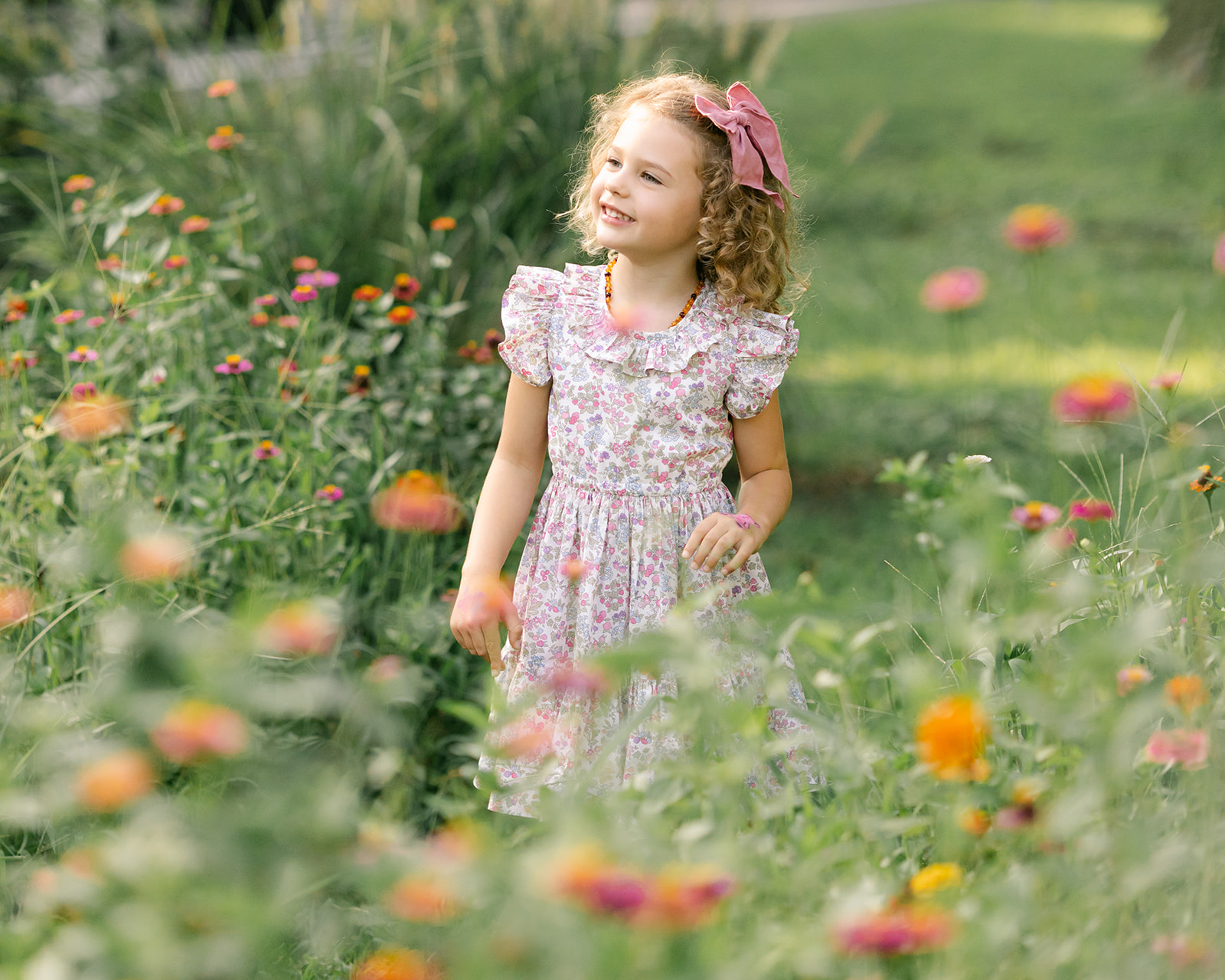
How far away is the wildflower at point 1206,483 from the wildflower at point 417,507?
1.11 m

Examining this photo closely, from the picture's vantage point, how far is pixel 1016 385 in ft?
15.3

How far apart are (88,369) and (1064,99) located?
985cm

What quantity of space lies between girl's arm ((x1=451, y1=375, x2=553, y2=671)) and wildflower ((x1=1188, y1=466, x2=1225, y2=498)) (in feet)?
3.14

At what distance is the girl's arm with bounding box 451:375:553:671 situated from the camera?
6.00ft

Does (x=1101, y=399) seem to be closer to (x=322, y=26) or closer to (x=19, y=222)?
(x=322, y=26)

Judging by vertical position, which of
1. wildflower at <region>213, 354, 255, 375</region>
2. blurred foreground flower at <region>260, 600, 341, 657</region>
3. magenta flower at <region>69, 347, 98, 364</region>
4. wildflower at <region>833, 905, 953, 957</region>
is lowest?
wildflower at <region>213, 354, 255, 375</region>

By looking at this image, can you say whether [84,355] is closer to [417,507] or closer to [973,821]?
[417,507]

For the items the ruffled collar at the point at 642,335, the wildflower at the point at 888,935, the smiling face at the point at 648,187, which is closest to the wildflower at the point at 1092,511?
the ruffled collar at the point at 642,335

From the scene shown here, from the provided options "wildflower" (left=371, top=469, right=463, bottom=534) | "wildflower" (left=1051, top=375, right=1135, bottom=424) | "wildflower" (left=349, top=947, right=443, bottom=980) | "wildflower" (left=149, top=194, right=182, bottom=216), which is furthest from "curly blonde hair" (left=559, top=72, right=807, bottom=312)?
"wildflower" (left=349, top=947, right=443, bottom=980)

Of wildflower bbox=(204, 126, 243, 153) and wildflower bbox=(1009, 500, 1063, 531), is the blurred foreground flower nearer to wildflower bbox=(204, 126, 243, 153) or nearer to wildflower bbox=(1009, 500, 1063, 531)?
wildflower bbox=(1009, 500, 1063, 531)

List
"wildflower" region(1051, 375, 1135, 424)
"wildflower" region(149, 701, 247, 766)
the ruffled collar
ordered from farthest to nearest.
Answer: the ruffled collar, "wildflower" region(1051, 375, 1135, 424), "wildflower" region(149, 701, 247, 766)

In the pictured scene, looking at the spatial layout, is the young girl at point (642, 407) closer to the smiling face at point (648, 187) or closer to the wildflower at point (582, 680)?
the smiling face at point (648, 187)

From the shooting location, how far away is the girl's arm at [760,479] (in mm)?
1802

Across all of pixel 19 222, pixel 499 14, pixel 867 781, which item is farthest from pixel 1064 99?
pixel 867 781
